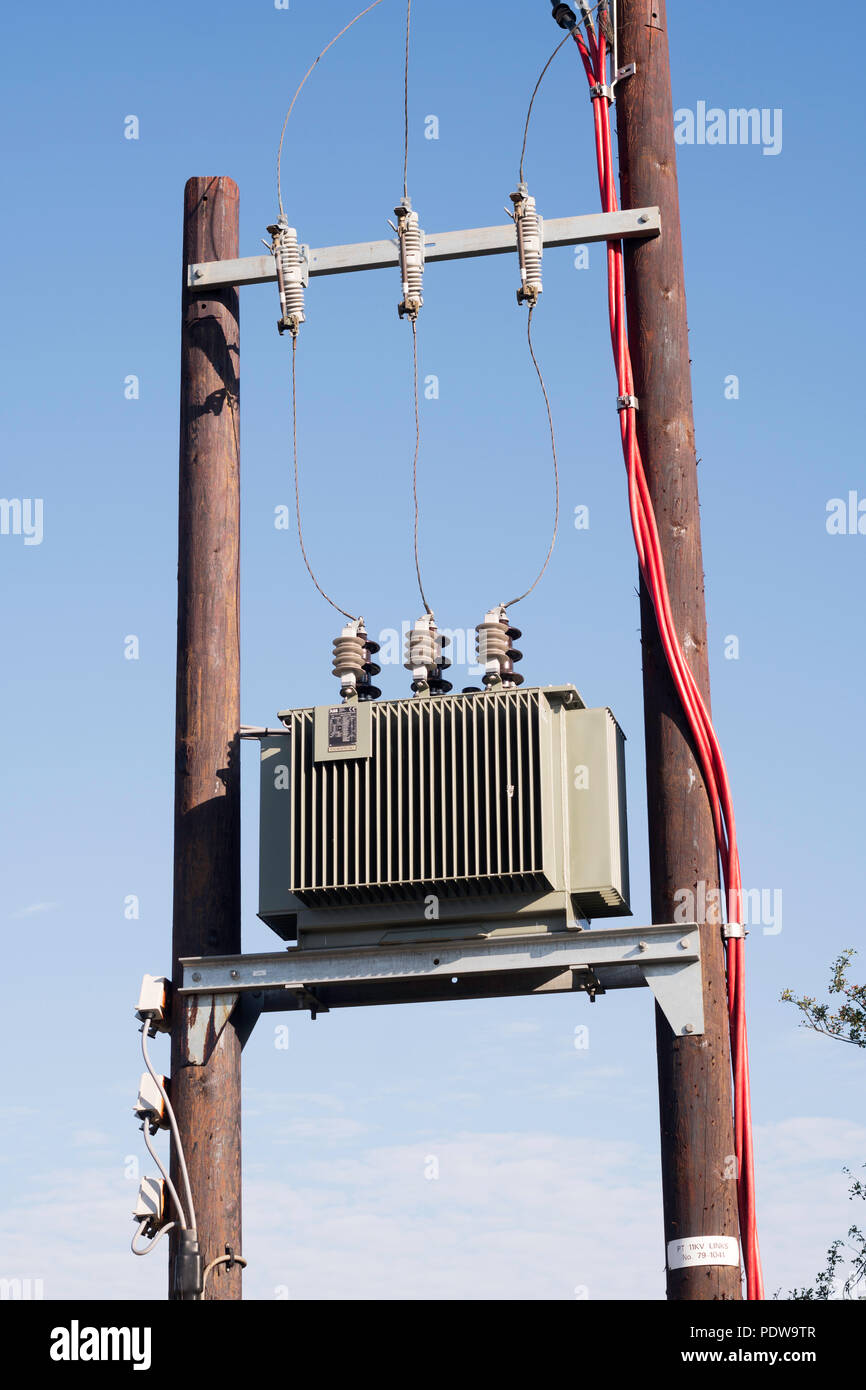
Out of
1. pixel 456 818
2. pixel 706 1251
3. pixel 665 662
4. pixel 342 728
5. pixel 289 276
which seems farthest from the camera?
pixel 289 276

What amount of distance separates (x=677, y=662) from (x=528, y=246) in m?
1.85

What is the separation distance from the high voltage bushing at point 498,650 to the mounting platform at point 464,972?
0.93m

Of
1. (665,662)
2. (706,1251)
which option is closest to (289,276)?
(665,662)

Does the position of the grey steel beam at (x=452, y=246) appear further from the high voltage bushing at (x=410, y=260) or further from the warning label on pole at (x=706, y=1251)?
the warning label on pole at (x=706, y=1251)

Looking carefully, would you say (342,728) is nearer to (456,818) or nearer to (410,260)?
(456,818)

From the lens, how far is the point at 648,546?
7414 millimetres

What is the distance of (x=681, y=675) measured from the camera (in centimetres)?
721

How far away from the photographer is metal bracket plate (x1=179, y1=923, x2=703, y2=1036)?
269 inches

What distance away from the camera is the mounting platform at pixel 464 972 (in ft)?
22.5

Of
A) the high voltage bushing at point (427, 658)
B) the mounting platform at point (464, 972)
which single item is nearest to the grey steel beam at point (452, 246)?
the high voltage bushing at point (427, 658)

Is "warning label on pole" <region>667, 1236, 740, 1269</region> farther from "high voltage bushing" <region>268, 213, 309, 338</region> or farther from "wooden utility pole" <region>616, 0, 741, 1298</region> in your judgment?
"high voltage bushing" <region>268, 213, 309, 338</region>

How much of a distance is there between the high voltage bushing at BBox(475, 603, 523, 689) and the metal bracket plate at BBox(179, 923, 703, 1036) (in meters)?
0.94
